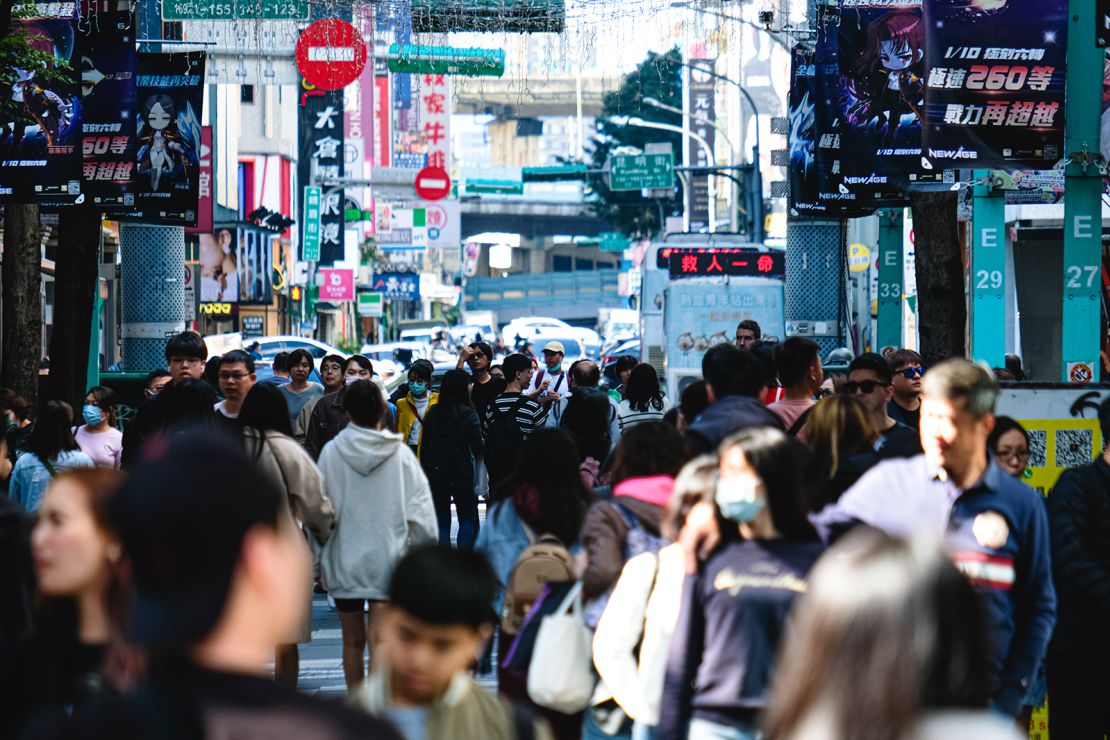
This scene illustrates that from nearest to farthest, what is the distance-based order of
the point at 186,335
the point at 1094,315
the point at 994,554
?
the point at 994,554, the point at 186,335, the point at 1094,315

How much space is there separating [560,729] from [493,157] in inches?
6766

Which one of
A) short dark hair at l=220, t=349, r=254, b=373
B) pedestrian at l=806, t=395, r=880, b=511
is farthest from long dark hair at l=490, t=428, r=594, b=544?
short dark hair at l=220, t=349, r=254, b=373

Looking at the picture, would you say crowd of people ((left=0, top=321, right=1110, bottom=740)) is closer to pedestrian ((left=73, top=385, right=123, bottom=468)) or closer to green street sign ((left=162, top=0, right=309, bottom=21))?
pedestrian ((left=73, top=385, right=123, bottom=468))

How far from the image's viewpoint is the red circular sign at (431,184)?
53.6m

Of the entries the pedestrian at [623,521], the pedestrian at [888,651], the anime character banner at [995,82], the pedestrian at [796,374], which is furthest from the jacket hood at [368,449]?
the pedestrian at [888,651]

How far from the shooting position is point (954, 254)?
1628 centimetres

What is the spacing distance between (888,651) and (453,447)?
450 inches

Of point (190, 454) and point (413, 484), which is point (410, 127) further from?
point (190, 454)

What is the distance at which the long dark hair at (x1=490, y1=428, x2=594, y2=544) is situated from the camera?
22.8ft

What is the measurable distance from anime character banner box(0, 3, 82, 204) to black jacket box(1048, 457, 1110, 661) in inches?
493

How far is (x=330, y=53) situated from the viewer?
21484 millimetres

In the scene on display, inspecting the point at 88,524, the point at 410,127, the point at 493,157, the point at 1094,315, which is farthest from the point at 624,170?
the point at 493,157

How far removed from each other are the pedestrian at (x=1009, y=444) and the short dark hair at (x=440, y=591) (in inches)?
197

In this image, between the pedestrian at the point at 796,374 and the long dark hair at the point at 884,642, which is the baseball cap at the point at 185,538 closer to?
the long dark hair at the point at 884,642
